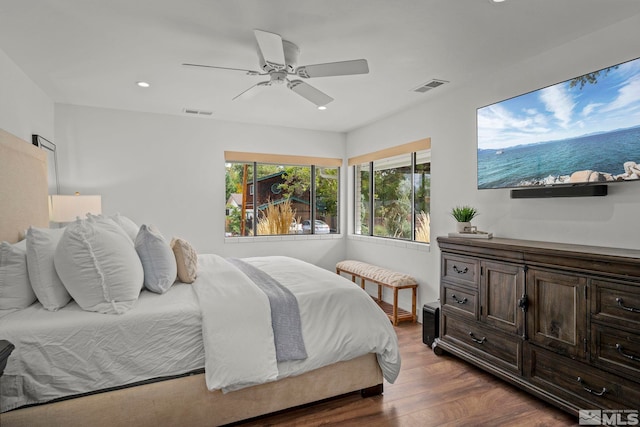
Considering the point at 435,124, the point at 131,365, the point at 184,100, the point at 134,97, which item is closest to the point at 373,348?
the point at 131,365

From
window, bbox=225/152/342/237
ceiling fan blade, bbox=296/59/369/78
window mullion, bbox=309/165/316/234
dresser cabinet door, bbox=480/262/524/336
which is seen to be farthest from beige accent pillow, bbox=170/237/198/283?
window mullion, bbox=309/165/316/234

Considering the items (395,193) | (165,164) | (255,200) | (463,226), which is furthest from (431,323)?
(165,164)

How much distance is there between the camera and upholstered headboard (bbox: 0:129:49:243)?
2.40m

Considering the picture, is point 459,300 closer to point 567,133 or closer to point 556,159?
point 556,159

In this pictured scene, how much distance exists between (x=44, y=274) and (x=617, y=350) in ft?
10.2

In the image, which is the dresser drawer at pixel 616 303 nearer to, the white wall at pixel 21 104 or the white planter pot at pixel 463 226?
the white planter pot at pixel 463 226

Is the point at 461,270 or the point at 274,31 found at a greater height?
the point at 274,31

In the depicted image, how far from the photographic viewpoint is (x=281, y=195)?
17.5 feet

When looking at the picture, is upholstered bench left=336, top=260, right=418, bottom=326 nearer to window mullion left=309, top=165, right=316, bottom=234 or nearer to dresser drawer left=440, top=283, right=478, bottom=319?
dresser drawer left=440, top=283, right=478, bottom=319

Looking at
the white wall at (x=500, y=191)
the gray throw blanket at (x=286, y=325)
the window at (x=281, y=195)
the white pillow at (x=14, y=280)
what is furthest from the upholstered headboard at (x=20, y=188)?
the white wall at (x=500, y=191)

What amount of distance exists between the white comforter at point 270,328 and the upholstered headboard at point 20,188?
4.41 ft

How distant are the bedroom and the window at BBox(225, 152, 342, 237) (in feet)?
0.60

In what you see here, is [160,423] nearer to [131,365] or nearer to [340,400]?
[131,365]

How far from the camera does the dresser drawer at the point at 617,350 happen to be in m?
1.87
